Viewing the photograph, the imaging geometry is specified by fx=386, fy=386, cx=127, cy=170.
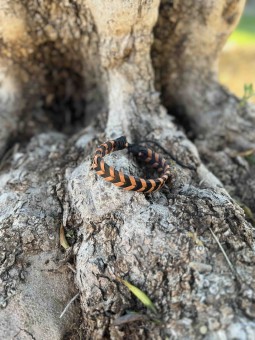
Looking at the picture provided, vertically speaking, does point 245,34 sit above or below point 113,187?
below

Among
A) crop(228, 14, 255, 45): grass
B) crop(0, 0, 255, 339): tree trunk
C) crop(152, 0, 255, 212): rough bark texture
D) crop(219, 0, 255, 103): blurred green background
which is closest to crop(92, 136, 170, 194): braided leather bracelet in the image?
crop(0, 0, 255, 339): tree trunk

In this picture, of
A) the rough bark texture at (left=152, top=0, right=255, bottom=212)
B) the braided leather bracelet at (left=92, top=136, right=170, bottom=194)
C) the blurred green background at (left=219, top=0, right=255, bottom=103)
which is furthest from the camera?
the blurred green background at (left=219, top=0, right=255, bottom=103)

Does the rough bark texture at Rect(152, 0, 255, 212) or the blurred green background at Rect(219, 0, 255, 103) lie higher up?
the rough bark texture at Rect(152, 0, 255, 212)

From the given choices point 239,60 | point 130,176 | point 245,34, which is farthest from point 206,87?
point 245,34

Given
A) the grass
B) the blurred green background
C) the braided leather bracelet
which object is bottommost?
the blurred green background

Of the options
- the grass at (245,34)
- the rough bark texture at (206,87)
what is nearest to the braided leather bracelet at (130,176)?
the rough bark texture at (206,87)

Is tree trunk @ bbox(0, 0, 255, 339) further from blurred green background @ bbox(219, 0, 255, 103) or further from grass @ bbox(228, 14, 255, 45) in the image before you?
grass @ bbox(228, 14, 255, 45)

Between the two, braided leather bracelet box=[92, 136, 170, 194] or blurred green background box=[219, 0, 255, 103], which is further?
blurred green background box=[219, 0, 255, 103]

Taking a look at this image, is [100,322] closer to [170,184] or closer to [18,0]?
[170,184]

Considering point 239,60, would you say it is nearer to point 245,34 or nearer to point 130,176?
point 245,34
